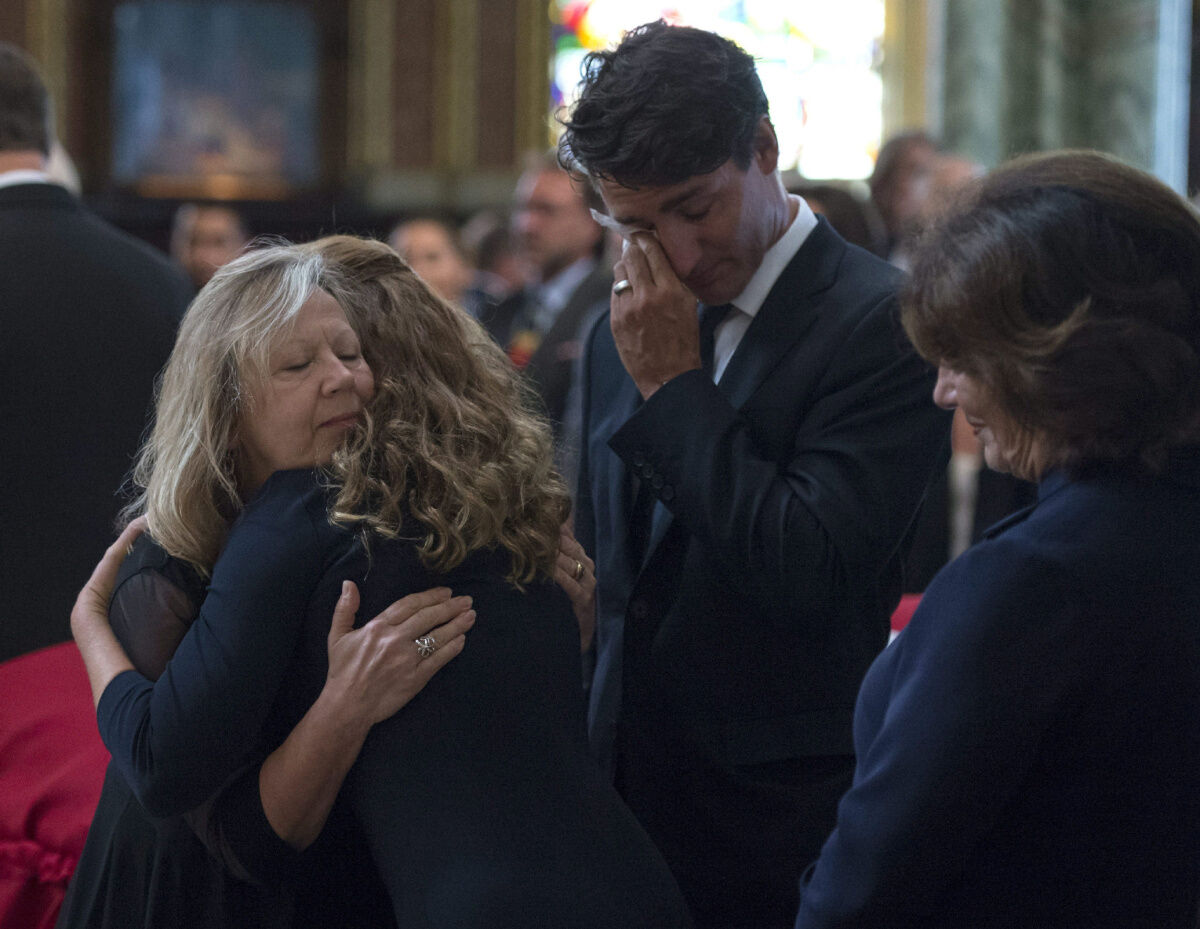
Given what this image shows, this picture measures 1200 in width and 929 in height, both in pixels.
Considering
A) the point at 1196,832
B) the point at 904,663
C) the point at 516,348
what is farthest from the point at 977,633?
the point at 516,348

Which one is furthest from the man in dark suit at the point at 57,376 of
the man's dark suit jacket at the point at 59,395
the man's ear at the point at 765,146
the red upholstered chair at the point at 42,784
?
the man's ear at the point at 765,146

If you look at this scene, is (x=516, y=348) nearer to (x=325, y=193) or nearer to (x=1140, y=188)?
(x=1140, y=188)

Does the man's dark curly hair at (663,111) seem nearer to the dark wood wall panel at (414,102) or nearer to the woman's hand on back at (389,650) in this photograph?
the woman's hand on back at (389,650)

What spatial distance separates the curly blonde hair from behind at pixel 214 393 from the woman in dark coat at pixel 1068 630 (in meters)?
0.80

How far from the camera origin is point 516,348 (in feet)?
17.5

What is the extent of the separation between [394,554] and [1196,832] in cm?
84

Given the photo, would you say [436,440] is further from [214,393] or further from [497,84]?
[497,84]

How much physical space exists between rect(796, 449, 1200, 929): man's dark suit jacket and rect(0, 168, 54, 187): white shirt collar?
7.48 feet

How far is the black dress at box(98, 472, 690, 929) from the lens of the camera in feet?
4.74

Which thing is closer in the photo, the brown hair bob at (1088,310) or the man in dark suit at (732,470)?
the brown hair bob at (1088,310)

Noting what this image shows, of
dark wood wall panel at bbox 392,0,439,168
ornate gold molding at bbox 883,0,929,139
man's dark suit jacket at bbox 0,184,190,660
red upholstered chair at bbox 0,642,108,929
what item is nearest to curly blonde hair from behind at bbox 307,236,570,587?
red upholstered chair at bbox 0,642,108,929

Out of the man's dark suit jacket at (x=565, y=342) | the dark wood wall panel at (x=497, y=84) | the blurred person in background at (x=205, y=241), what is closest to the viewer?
the man's dark suit jacket at (x=565, y=342)

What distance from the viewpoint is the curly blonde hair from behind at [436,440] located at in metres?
1.54

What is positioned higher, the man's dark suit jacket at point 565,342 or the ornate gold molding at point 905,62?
the ornate gold molding at point 905,62
